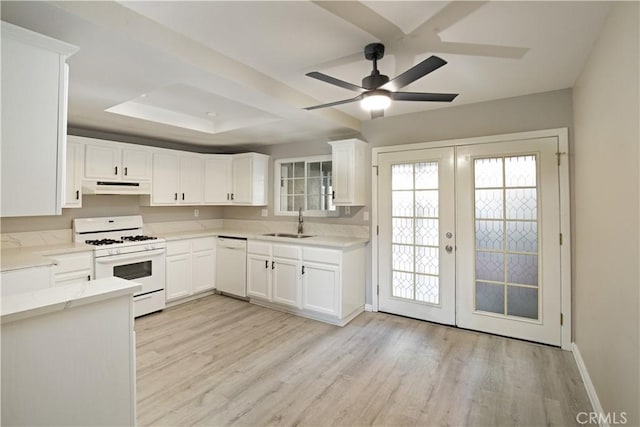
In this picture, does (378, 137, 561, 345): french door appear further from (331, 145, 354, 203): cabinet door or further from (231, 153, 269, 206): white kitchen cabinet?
(231, 153, 269, 206): white kitchen cabinet

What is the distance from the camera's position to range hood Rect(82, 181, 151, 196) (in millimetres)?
3594

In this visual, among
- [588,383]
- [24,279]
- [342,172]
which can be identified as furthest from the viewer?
[342,172]

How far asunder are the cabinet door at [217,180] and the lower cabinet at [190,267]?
70 centimetres

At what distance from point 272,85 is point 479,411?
2899 millimetres

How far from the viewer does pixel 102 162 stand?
373 centimetres

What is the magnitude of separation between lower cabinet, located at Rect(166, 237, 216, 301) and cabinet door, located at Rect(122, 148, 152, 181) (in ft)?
3.16

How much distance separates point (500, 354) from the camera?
287 cm

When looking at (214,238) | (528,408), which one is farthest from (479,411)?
(214,238)

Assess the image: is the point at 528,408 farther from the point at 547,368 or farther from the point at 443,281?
the point at 443,281

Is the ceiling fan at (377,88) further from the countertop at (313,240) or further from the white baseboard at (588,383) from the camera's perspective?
the white baseboard at (588,383)

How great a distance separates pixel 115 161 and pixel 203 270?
1.79 meters

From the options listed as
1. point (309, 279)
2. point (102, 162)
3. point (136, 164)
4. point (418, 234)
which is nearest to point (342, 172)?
point (418, 234)

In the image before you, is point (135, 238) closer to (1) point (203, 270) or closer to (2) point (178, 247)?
(2) point (178, 247)

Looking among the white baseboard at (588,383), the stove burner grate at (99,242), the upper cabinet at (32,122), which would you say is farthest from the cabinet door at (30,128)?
the white baseboard at (588,383)
